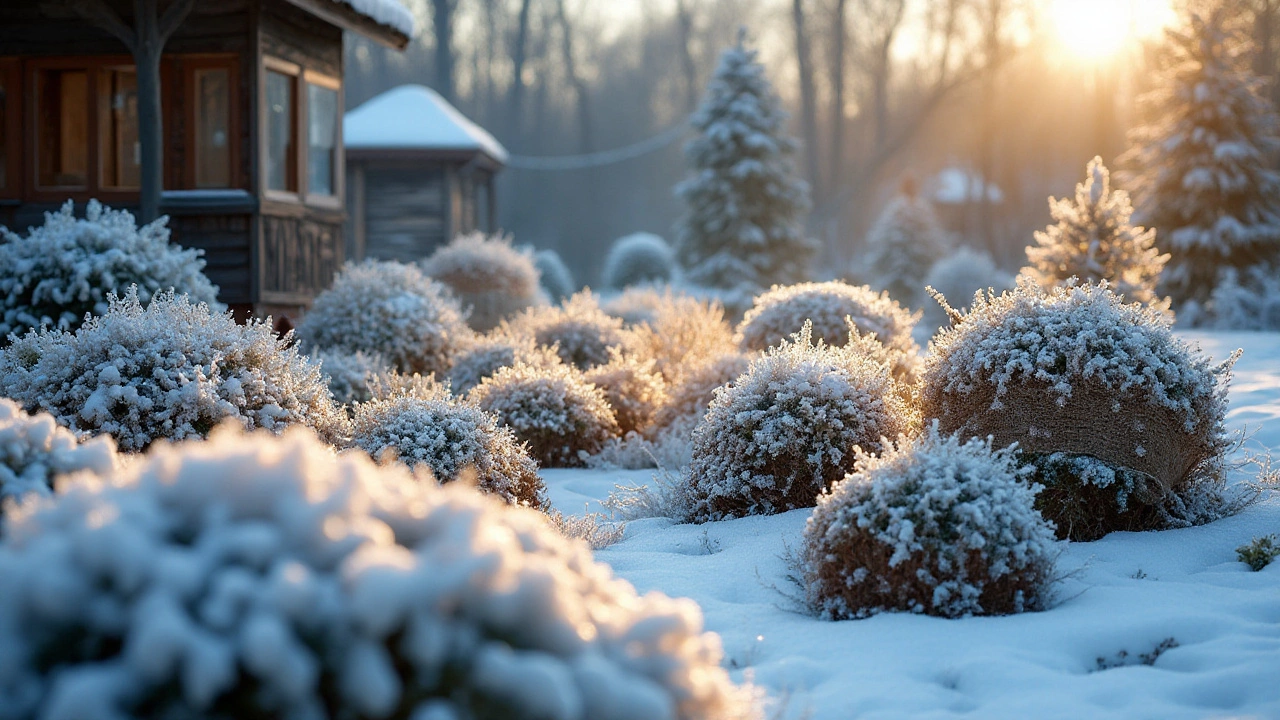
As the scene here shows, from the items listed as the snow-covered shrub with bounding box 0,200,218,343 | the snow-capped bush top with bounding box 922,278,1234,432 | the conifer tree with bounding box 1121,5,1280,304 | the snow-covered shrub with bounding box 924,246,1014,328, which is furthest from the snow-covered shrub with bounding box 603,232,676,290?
the snow-capped bush top with bounding box 922,278,1234,432

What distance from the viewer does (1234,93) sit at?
56.1ft

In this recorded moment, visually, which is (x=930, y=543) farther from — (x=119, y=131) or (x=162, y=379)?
(x=119, y=131)

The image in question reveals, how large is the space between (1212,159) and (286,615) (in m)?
18.6

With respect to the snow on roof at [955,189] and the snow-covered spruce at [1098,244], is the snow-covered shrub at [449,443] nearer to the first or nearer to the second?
the snow-covered spruce at [1098,244]

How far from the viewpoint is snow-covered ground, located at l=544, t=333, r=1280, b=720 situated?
331 centimetres

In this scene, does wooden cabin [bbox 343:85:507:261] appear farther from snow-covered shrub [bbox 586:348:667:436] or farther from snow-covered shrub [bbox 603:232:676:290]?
snow-covered shrub [bbox 586:348:667:436]

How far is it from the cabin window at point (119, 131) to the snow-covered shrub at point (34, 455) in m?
9.42

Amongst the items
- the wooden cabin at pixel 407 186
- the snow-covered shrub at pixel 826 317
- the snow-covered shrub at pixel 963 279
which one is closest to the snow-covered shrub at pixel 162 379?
the snow-covered shrub at pixel 826 317

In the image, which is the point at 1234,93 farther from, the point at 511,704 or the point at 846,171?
the point at 846,171

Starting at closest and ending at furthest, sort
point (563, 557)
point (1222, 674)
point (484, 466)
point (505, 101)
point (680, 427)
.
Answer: point (563, 557), point (1222, 674), point (484, 466), point (680, 427), point (505, 101)

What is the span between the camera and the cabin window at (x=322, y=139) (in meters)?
12.5

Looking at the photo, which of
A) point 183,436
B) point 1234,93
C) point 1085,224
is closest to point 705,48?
point 1234,93

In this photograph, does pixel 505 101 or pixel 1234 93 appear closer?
pixel 1234 93

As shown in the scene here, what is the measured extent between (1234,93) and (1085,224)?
630 centimetres
